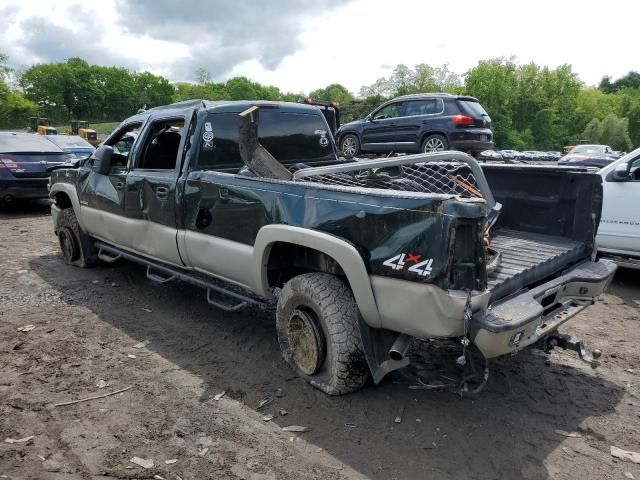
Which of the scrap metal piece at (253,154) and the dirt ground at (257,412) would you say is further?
the scrap metal piece at (253,154)

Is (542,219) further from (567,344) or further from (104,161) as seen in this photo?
(104,161)

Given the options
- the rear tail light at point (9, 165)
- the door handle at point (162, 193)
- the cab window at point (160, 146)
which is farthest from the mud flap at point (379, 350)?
the rear tail light at point (9, 165)

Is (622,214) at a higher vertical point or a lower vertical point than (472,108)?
lower

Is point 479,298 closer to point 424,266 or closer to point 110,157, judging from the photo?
point 424,266

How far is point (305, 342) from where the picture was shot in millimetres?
3465

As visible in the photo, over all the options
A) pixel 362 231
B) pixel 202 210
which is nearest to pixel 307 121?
pixel 202 210

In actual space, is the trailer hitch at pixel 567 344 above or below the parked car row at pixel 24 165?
below

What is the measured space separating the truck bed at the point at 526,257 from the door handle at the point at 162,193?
2749 millimetres

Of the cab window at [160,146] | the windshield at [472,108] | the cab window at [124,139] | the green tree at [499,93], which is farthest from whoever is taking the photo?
the green tree at [499,93]

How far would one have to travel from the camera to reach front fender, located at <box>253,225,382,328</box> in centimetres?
293

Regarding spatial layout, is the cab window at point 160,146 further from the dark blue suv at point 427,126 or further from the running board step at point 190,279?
the dark blue suv at point 427,126

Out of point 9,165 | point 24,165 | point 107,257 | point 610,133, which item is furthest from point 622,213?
point 610,133

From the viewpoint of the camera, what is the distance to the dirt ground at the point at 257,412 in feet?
8.92

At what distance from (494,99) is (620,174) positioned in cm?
6866
